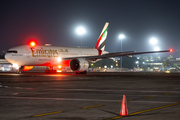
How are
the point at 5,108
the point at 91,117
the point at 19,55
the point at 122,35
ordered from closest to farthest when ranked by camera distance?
the point at 91,117 → the point at 5,108 → the point at 19,55 → the point at 122,35

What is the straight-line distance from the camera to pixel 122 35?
75625 mm

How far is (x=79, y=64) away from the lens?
41688 millimetres

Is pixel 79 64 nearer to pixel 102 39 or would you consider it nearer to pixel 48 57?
pixel 48 57

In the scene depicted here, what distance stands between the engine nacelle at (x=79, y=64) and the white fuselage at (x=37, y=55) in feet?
8.04

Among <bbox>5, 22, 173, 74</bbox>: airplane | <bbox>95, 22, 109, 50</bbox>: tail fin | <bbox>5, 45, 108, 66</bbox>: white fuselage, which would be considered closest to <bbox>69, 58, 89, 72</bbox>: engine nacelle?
<bbox>5, 22, 173, 74</bbox>: airplane

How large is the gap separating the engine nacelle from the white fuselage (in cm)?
245

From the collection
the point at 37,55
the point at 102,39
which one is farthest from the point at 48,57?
the point at 102,39

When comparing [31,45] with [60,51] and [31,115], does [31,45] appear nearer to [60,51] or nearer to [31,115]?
[60,51]

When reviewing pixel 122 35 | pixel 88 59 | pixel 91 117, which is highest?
pixel 122 35

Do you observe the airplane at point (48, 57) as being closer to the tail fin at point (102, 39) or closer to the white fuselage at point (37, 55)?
the white fuselage at point (37, 55)

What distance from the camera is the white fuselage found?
40312 mm

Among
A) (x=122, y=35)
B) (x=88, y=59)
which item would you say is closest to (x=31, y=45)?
(x=88, y=59)

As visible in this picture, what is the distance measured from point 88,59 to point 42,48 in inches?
287

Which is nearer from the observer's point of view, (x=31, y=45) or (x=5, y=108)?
(x=5, y=108)
